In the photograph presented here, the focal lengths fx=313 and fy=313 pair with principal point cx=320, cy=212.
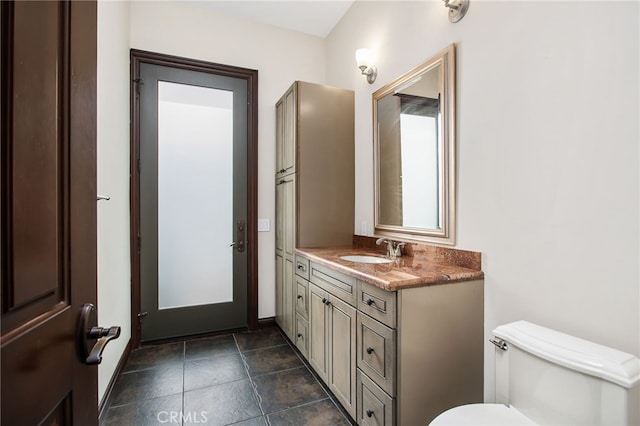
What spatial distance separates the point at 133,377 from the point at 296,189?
5.93 ft

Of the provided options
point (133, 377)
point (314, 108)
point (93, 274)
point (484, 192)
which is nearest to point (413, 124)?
point (484, 192)

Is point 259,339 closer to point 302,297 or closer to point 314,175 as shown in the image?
point 302,297

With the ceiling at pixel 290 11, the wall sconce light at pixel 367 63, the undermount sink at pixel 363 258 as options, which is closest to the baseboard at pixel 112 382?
the undermount sink at pixel 363 258

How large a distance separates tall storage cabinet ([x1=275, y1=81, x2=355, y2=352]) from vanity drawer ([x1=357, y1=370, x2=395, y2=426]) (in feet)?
3.03

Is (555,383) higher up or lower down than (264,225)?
lower down

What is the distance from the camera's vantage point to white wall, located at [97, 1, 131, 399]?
1.80 metres

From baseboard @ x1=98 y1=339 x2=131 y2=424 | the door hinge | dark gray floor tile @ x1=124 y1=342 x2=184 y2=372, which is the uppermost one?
the door hinge

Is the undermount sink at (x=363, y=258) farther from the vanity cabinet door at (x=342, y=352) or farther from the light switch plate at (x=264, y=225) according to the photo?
the light switch plate at (x=264, y=225)

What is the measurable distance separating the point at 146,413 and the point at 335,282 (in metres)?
1.33

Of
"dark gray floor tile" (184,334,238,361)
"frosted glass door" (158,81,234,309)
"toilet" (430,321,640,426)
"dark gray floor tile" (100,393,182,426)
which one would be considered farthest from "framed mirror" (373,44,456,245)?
"dark gray floor tile" (100,393,182,426)

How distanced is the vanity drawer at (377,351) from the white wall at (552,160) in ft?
1.89

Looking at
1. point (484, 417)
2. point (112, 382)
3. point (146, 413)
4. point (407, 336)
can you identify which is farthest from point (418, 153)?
point (112, 382)

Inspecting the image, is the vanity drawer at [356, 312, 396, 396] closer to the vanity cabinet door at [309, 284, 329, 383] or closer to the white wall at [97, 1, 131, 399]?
the vanity cabinet door at [309, 284, 329, 383]

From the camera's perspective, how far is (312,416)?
1.80 meters
